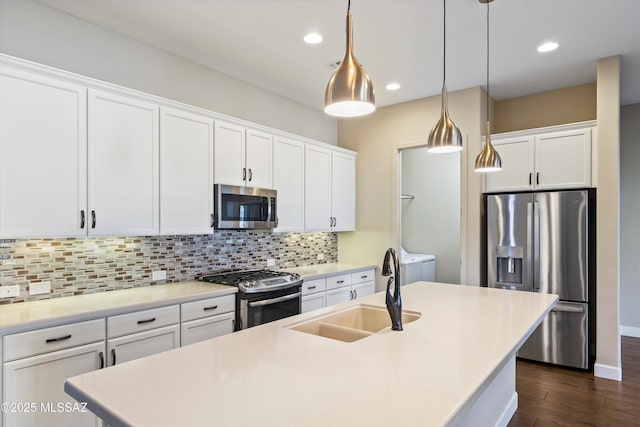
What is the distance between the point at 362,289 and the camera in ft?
15.0

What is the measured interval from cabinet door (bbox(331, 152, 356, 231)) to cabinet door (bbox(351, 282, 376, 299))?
75 cm

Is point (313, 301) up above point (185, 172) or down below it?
below

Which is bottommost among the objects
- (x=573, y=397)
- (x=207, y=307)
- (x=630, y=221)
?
(x=573, y=397)

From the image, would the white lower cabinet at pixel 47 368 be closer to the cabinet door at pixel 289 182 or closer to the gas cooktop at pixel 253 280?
the gas cooktop at pixel 253 280

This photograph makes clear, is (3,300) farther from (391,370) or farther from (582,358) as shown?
(582,358)

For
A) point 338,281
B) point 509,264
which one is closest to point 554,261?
point 509,264

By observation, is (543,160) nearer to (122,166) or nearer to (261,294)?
(261,294)

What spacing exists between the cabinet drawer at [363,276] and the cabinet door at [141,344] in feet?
7.53

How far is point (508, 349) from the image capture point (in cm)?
155

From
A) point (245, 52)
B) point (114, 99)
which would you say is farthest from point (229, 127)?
point (114, 99)

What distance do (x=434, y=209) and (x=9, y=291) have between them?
5.44 meters

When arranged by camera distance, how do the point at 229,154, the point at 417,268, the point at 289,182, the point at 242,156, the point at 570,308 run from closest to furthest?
the point at 229,154, the point at 242,156, the point at 570,308, the point at 289,182, the point at 417,268

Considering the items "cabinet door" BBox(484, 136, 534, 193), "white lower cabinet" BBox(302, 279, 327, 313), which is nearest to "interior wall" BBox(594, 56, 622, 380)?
"cabinet door" BBox(484, 136, 534, 193)

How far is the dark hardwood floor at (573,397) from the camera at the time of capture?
106 inches
